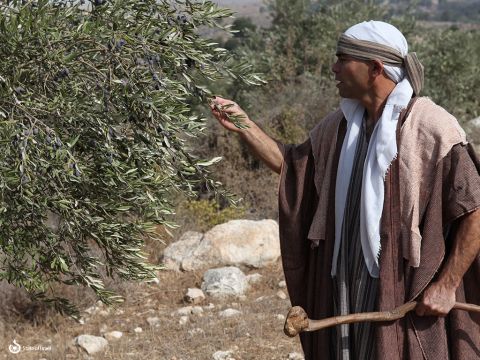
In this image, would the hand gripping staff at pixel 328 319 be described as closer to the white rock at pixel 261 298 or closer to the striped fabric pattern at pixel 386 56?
the striped fabric pattern at pixel 386 56

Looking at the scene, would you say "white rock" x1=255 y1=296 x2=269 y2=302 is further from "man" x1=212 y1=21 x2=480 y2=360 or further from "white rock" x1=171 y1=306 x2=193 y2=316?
"man" x1=212 y1=21 x2=480 y2=360

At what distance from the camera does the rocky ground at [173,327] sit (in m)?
6.31

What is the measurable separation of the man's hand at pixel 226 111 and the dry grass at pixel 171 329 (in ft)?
9.32

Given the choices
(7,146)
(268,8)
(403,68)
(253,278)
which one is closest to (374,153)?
(403,68)

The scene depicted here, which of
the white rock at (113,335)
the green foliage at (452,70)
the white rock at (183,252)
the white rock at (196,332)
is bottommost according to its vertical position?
the green foliage at (452,70)

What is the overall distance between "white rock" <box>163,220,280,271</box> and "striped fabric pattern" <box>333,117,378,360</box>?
18.6 ft

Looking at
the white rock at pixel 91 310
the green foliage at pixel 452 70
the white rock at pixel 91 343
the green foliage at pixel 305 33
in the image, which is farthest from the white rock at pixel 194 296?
the green foliage at pixel 452 70

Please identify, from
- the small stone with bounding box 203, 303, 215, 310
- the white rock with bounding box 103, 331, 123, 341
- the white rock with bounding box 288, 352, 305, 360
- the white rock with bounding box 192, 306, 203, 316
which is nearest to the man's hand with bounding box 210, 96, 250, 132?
the white rock with bounding box 288, 352, 305, 360

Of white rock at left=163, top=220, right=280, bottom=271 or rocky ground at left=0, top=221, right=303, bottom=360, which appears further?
white rock at left=163, top=220, right=280, bottom=271

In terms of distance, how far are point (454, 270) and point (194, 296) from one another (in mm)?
5193

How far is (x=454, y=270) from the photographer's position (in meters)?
2.96

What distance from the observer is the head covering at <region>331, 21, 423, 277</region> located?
2.99m

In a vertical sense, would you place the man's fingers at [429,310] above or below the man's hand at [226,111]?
below

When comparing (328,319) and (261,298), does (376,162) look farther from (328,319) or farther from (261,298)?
(261,298)
